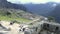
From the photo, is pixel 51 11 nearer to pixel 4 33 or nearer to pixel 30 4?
pixel 30 4

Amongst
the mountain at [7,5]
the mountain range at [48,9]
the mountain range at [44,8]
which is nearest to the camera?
the mountain range at [48,9]

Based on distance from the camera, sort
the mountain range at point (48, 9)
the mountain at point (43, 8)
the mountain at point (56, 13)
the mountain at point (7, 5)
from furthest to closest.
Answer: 1. the mountain at point (7, 5)
2. the mountain at point (43, 8)
3. the mountain range at point (48, 9)
4. the mountain at point (56, 13)

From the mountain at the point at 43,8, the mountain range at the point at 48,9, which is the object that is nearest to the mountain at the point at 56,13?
the mountain range at the point at 48,9

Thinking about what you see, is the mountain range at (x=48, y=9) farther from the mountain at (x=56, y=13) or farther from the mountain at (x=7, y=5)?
the mountain at (x=7, y=5)

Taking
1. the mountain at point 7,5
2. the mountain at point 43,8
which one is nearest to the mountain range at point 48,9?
the mountain at point 43,8

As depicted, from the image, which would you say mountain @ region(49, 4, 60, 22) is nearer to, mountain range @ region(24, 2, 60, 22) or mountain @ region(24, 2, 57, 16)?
mountain range @ region(24, 2, 60, 22)

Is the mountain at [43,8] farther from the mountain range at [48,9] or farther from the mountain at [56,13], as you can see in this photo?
the mountain at [56,13]

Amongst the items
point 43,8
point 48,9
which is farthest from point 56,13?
point 43,8

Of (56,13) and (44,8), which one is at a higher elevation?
(44,8)

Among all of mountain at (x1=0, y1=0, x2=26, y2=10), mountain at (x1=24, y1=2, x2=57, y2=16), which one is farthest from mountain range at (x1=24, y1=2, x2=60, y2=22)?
mountain at (x1=0, y1=0, x2=26, y2=10)

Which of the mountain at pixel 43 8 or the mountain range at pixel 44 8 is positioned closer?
the mountain range at pixel 44 8

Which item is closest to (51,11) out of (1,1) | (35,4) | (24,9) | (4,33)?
(35,4)

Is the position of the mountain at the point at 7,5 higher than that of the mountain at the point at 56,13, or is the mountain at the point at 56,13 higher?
the mountain at the point at 7,5

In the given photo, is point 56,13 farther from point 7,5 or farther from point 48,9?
point 7,5
